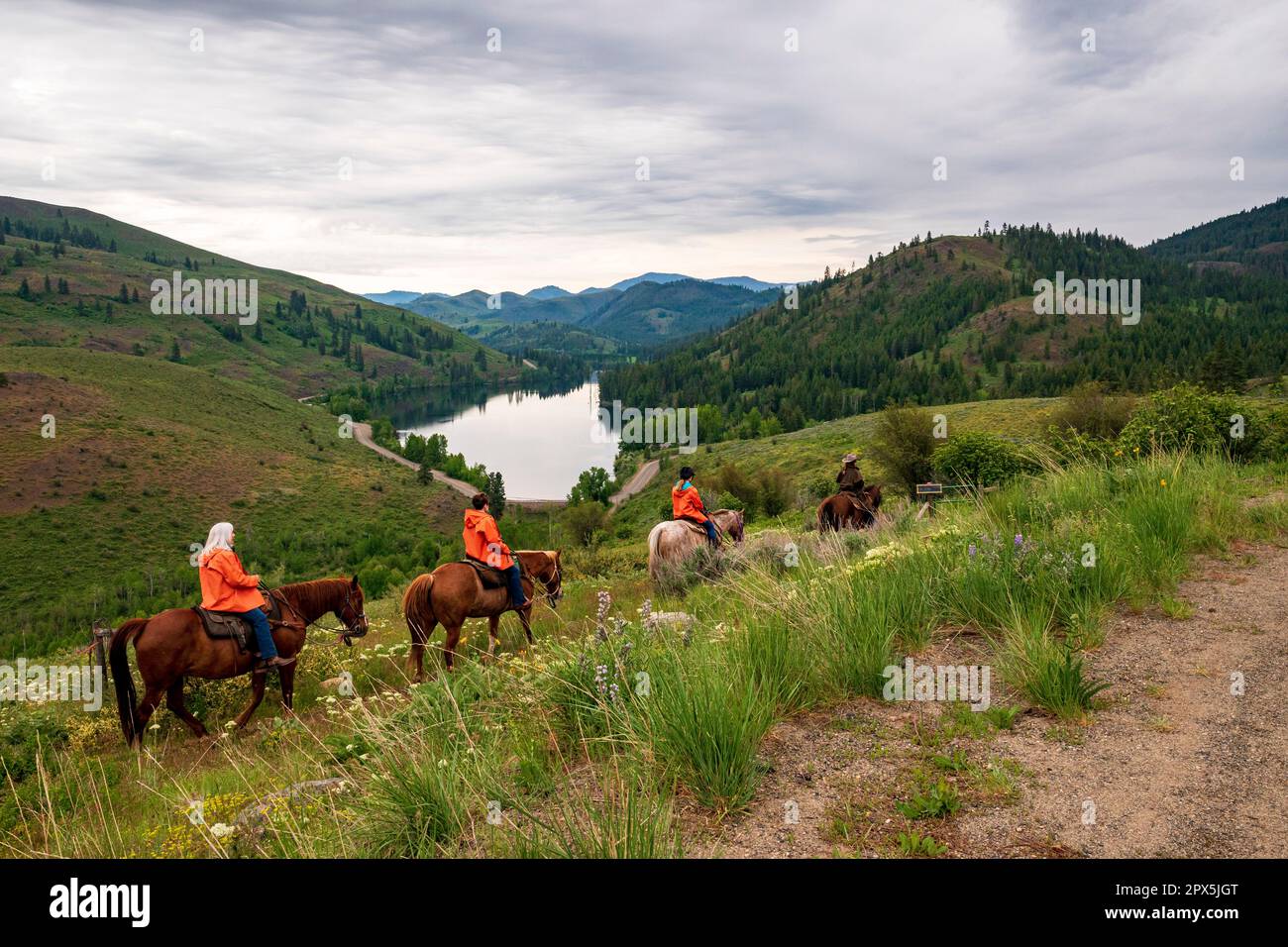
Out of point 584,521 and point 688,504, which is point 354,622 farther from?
point 584,521

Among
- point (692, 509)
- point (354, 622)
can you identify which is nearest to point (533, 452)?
point (692, 509)

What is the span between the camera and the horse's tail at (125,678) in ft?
31.0

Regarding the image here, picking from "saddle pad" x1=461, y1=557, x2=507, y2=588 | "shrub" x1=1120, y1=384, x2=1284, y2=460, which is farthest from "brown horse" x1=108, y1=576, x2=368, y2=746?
"shrub" x1=1120, y1=384, x2=1284, y2=460

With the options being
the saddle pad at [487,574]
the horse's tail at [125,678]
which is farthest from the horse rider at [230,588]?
the saddle pad at [487,574]

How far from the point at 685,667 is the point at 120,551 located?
298ft

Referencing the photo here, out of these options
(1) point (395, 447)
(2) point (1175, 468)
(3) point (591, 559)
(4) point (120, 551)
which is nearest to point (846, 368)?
(1) point (395, 447)

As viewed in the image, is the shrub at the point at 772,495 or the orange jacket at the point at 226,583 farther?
the shrub at the point at 772,495

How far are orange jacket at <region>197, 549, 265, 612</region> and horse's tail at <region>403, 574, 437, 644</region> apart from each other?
2.19 metres

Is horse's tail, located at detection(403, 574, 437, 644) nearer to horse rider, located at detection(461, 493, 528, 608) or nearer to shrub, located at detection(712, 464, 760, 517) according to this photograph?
horse rider, located at detection(461, 493, 528, 608)

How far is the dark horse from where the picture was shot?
17.0 meters

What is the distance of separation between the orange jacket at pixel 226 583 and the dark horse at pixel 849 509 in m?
Result: 11.8

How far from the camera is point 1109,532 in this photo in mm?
8016

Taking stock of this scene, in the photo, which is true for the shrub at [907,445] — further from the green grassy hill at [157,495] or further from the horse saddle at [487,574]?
the green grassy hill at [157,495]
